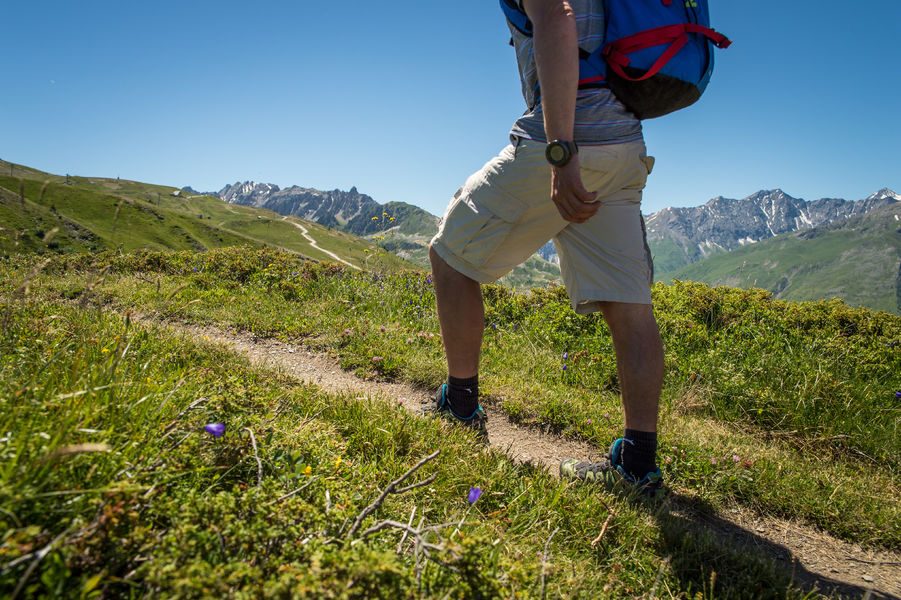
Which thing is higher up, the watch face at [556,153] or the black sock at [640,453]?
the watch face at [556,153]

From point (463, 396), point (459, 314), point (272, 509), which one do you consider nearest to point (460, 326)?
point (459, 314)

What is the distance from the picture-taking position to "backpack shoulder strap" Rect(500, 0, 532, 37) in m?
2.79

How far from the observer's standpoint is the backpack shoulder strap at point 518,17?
2.79 meters

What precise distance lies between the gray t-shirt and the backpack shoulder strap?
0.33 ft

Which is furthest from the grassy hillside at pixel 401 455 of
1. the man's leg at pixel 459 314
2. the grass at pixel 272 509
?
the man's leg at pixel 459 314

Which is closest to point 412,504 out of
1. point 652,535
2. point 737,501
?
point 652,535

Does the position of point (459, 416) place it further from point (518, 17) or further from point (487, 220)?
point (518, 17)

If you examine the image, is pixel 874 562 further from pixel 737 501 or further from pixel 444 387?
pixel 444 387

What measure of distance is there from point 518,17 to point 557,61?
58cm

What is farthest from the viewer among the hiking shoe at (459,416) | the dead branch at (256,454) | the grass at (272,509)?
the hiking shoe at (459,416)

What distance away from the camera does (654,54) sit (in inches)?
96.6

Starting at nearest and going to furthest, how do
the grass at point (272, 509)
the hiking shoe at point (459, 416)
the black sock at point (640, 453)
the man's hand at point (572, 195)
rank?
the grass at point (272, 509) → the man's hand at point (572, 195) → the black sock at point (640, 453) → the hiking shoe at point (459, 416)

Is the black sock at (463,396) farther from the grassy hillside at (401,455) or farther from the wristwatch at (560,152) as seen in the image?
the wristwatch at (560,152)

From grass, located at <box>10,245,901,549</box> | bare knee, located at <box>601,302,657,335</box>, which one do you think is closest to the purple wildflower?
grass, located at <box>10,245,901,549</box>
